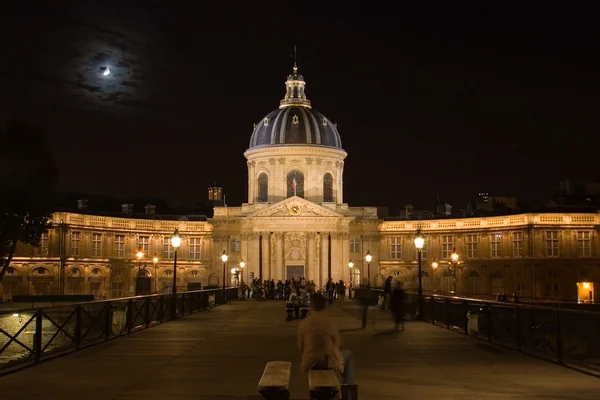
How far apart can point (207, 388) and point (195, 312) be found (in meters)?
30.2

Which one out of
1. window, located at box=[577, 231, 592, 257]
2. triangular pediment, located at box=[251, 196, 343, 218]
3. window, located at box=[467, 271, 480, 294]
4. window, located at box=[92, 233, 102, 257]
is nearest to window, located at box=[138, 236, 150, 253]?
window, located at box=[92, 233, 102, 257]

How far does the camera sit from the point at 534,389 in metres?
17.3

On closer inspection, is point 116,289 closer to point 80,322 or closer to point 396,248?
point 396,248

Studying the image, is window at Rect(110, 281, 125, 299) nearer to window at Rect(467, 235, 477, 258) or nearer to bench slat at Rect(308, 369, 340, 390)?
window at Rect(467, 235, 477, 258)

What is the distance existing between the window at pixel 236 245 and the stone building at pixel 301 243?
0.12 metres

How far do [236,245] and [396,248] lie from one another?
18.6m

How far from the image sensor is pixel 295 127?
4277 inches

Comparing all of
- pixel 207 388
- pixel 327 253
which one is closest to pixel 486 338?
pixel 207 388

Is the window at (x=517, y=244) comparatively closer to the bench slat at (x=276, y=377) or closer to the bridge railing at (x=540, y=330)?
the bridge railing at (x=540, y=330)

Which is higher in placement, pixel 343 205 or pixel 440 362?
pixel 343 205

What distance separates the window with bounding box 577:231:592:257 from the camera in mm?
91812

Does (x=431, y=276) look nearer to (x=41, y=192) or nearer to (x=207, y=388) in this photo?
(x=41, y=192)

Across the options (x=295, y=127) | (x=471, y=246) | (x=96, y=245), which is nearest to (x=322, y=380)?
(x=96, y=245)

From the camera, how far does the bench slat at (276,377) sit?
12.7m
